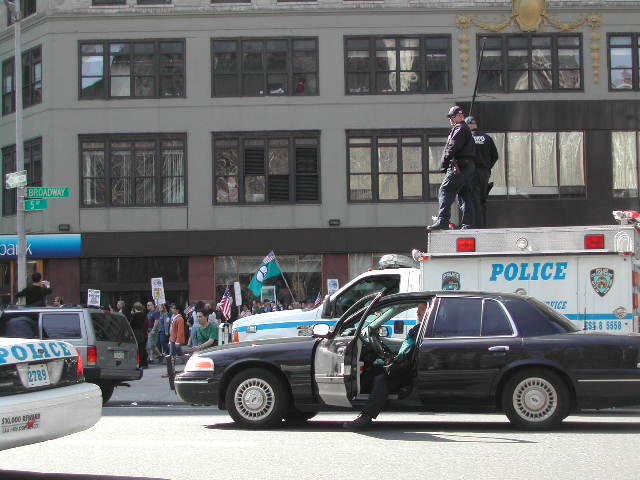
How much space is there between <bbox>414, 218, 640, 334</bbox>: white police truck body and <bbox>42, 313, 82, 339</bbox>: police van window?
645 cm

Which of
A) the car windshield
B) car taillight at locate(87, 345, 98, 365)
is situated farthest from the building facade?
the car windshield

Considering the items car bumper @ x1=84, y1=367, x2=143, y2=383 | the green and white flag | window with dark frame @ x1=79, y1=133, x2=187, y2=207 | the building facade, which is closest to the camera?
car bumper @ x1=84, y1=367, x2=143, y2=383

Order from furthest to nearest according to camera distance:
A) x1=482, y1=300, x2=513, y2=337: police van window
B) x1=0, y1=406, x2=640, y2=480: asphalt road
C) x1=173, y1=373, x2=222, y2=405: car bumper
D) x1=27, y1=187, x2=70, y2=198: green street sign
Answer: x1=27, y1=187, x2=70, y2=198: green street sign
x1=173, y1=373, x2=222, y2=405: car bumper
x1=482, y1=300, x2=513, y2=337: police van window
x1=0, y1=406, x2=640, y2=480: asphalt road

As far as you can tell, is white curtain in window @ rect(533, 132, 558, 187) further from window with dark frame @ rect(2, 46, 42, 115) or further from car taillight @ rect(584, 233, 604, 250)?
car taillight @ rect(584, 233, 604, 250)

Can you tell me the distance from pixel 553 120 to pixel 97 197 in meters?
15.6

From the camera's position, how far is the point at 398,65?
3388 cm

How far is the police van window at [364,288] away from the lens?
14172 mm

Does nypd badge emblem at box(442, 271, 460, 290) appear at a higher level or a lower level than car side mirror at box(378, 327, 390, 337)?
higher

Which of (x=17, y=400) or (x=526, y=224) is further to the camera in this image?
(x=526, y=224)

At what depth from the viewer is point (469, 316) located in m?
11.3

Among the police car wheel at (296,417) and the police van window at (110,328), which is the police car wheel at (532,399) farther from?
the police van window at (110,328)

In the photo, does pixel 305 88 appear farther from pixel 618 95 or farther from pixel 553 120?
pixel 618 95

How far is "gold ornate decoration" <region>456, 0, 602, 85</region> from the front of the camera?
33.7 metres

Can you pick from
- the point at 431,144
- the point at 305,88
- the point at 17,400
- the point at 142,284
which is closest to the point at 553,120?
the point at 431,144
